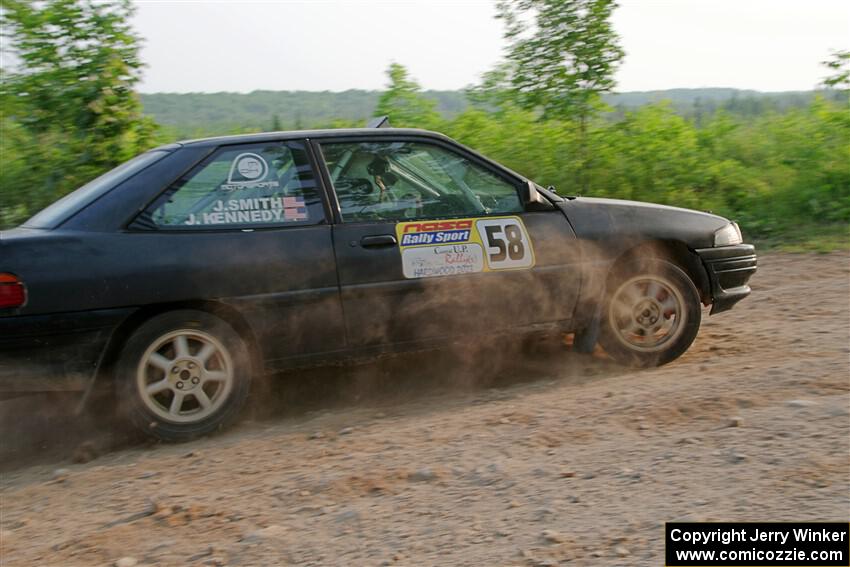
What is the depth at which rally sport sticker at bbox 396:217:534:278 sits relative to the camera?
488cm

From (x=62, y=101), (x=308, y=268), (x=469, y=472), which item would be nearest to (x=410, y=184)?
(x=308, y=268)

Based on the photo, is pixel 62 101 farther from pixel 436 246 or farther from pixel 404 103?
pixel 436 246

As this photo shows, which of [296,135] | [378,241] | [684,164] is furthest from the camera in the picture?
[684,164]

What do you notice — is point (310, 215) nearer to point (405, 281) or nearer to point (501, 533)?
point (405, 281)

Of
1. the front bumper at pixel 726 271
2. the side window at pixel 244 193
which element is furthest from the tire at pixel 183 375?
the front bumper at pixel 726 271

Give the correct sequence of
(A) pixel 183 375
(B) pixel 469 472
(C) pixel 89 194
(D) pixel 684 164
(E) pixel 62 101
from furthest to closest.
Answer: (D) pixel 684 164 → (E) pixel 62 101 → (C) pixel 89 194 → (A) pixel 183 375 → (B) pixel 469 472

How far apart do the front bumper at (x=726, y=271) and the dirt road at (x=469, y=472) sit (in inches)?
15.1

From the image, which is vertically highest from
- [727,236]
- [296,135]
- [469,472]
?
[296,135]

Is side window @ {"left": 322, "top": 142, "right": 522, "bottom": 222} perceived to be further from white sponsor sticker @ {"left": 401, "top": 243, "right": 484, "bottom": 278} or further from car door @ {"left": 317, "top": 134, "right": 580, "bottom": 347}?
white sponsor sticker @ {"left": 401, "top": 243, "right": 484, "bottom": 278}

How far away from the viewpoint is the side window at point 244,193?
15.0 ft

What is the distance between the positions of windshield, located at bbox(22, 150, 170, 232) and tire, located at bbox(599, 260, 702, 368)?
288 cm

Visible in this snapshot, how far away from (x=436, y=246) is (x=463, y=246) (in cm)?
17

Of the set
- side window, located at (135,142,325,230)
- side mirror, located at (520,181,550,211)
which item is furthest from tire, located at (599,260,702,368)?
side window, located at (135,142,325,230)

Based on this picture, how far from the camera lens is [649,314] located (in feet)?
17.8
